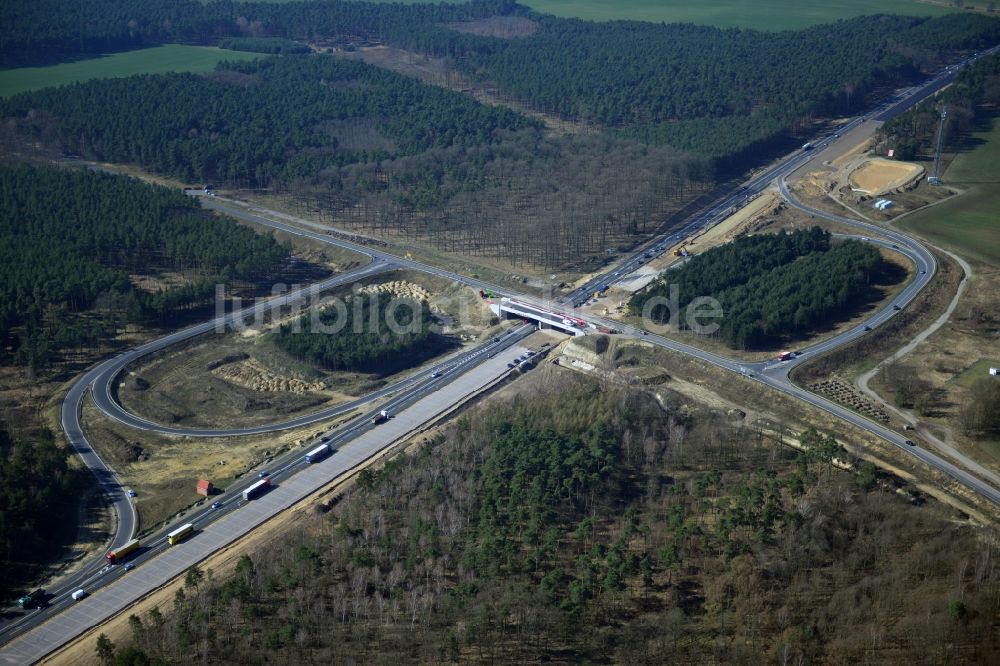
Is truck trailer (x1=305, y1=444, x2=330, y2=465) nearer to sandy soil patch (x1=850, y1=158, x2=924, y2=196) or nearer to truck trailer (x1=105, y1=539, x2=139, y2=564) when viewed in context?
truck trailer (x1=105, y1=539, x2=139, y2=564)

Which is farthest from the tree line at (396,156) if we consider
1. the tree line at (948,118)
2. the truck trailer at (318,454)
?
the truck trailer at (318,454)

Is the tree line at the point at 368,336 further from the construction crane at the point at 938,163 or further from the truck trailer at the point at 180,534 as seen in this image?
the construction crane at the point at 938,163

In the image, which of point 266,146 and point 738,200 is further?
point 266,146

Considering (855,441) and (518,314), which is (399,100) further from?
(855,441)

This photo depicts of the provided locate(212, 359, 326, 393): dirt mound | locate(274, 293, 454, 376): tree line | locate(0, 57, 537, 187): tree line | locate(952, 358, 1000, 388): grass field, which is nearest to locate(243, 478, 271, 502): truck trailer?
locate(212, 359, 326, 393): dirt mound

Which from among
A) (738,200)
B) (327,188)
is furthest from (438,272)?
(738,200)

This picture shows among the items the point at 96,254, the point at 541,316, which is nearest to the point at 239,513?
the point at 541,316

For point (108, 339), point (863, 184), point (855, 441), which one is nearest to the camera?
point (855, 441)
